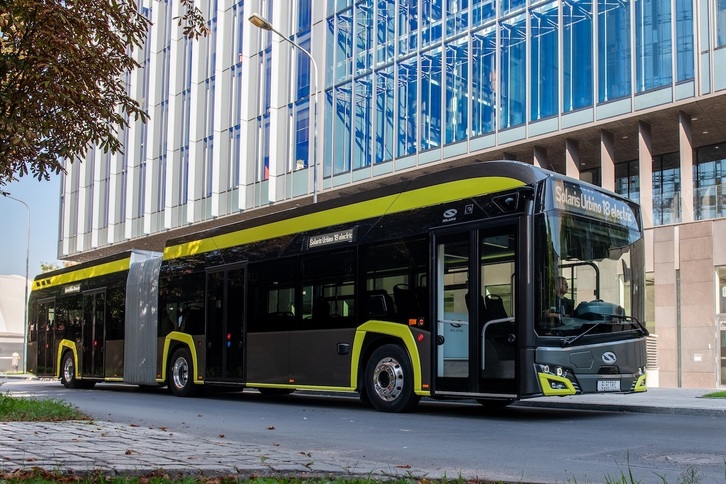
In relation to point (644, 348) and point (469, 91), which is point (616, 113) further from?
point (644, 348)

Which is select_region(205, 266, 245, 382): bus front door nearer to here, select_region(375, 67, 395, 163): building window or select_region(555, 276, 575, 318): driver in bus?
select_region(555, 276, 575, 318): driver in bus

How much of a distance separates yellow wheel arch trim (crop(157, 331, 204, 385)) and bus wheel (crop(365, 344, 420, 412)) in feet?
18.8

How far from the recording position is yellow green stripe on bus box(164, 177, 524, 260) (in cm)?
1182

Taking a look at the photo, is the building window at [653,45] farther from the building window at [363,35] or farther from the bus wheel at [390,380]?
the bus wheel at [390,380]

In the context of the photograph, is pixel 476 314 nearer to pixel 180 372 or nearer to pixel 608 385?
pixel 608 385

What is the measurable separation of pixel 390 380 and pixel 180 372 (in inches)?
286

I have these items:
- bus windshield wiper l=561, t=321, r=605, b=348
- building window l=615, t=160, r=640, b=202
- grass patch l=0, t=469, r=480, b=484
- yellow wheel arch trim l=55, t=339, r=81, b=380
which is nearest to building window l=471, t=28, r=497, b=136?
building window l=615, t=160, r=640, b=202

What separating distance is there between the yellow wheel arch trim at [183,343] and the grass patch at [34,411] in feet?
19.8

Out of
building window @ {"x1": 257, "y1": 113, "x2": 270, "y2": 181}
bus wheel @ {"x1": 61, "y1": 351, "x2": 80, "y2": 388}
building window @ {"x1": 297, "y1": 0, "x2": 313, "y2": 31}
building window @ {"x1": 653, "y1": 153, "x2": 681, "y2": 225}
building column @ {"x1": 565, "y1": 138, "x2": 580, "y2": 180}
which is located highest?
building window @ {"x1": 297, "y1": 0, "x2": 313, "y2": 31}

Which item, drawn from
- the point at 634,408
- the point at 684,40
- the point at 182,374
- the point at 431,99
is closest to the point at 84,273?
the point at 182,374

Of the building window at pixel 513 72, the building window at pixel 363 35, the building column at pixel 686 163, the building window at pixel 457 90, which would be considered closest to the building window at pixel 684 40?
the building column at pixel 686 163

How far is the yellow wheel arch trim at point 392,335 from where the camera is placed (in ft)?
40.1

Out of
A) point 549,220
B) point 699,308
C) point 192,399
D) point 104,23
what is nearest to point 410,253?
point 549,220

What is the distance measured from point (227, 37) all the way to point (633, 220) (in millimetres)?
34241
